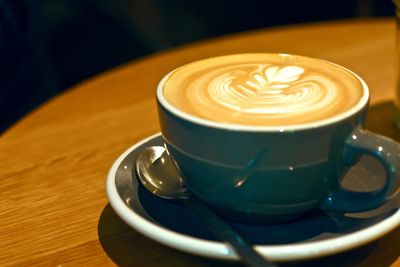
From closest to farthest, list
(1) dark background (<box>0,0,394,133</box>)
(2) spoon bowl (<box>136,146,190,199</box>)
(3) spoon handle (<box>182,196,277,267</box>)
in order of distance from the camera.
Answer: (3) spoon handle (<box>182,196,277,267</box>) → (2) spoon bowl (<box>136,146,190,199</box>) → (1) dark background (<box>0,0,394,133</box>)

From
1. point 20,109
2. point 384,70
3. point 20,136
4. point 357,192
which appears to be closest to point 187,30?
point 20,109

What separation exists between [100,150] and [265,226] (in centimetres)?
26

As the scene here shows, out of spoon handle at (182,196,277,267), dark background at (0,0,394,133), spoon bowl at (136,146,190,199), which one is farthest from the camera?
dark background at (0,0,394,133)

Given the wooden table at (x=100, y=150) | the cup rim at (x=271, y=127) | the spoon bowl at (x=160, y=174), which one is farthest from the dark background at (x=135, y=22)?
the cup rim at (x=271, y=127)

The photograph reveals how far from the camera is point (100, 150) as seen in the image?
650 mm

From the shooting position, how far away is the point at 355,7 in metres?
1.86

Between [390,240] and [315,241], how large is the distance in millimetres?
82

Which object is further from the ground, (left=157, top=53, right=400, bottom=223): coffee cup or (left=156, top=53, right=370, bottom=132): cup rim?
(left=156, top=53, right=370, bottom=132): cup rim

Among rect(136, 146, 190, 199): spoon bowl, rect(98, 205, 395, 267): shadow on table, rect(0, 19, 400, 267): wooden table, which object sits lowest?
rect(0, 19, 400, 267): wooden table

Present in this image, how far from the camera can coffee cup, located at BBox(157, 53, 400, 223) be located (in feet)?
1.34

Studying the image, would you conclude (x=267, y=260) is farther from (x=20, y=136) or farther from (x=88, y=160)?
(x=20, y=136)

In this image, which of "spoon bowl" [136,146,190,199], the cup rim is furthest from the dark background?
the cup rim

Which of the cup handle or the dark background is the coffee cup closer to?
the cup handle

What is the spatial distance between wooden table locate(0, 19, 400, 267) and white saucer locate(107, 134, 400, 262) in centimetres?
2
